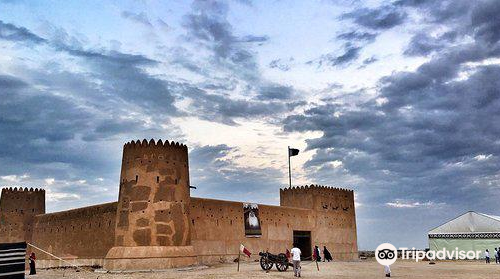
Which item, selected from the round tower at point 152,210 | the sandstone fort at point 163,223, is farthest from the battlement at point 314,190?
the round tower at point 152,210

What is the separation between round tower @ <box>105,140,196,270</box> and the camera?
2683 cm

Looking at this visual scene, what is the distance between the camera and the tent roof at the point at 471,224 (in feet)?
124

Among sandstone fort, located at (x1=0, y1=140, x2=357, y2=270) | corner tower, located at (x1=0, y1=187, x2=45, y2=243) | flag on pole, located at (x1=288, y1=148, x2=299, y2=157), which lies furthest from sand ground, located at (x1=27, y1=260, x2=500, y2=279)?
flag on pole, located at (x1=288, y1=148, x2=299, y2=157)

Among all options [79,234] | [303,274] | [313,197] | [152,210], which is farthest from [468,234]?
[79,234]

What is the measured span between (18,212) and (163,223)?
20.7m

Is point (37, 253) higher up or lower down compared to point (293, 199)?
lower down

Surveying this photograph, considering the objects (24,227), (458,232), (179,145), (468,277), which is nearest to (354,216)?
(458,232)

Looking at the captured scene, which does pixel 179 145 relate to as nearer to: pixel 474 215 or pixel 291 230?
pixel 291 230

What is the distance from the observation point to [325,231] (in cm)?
4141

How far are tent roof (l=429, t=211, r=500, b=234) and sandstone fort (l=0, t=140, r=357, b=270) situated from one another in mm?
8216

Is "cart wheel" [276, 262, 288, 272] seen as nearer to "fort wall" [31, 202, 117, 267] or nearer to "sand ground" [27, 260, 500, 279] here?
"sand ground" [27, 260, 500, 279]

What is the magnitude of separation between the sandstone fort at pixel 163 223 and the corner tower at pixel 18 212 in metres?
0.08

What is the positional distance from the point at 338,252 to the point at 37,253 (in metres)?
23.9

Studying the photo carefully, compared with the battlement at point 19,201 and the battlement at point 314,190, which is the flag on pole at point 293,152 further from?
the battlement at point 19,201
